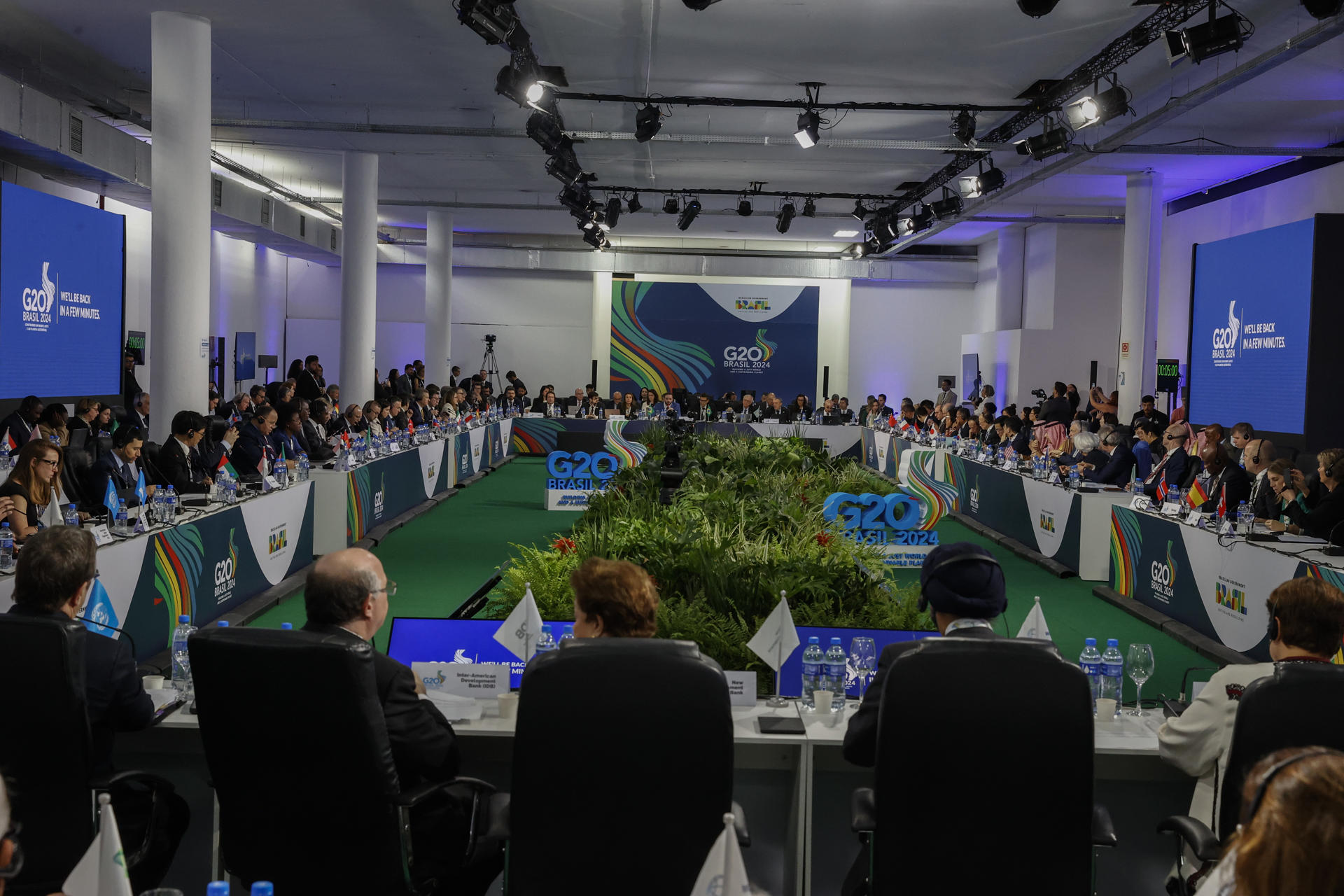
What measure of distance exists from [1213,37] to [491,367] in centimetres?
1922

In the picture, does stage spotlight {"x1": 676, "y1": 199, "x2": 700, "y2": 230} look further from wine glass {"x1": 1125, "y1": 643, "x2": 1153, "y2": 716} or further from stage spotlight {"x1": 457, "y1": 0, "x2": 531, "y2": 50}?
wine glass {"x1": 1125, "y1": 643, "x2": 1153, "y2": 716}

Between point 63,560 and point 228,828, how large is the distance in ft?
2.60

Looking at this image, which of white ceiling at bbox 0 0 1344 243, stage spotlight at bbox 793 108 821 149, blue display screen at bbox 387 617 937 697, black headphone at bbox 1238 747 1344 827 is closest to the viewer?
black headphone at bbox 1238 747 1344 827

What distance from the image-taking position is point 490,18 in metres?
7.55

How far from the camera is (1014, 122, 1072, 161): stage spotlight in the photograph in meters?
10.6

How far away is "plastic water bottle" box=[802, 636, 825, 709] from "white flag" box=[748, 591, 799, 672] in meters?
0.08

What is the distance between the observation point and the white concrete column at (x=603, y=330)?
984 inches

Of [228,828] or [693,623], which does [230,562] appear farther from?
[228,828]

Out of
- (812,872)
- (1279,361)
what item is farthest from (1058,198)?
(812,872)

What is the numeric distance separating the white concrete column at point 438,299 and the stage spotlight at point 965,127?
10377mm

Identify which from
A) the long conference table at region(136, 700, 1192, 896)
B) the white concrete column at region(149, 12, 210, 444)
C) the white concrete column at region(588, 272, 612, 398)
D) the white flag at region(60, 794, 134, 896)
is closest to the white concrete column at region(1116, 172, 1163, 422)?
the white concrete column at region(149, 12, 210, 444)

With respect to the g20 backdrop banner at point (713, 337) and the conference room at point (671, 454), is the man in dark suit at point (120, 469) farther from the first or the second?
the g20 backdrop banner at point (713, 337)

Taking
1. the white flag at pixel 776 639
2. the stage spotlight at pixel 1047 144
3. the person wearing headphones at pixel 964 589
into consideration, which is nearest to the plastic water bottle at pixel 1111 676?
the person wearing headphones at pixel 964 589

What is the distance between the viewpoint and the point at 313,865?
247 centimetres
